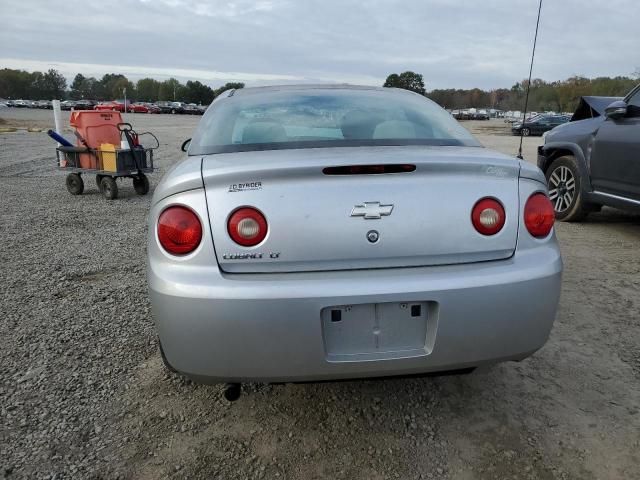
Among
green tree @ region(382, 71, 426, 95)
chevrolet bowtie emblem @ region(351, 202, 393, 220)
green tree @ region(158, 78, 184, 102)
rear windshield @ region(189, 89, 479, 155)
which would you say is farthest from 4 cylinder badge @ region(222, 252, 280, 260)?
green tree @ region(158, 78, 184, 102)

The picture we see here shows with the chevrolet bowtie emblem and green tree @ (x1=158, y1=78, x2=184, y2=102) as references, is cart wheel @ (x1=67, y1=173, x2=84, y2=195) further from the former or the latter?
→ green tree @ (x1=158, y1=78, x2=184, y2=102)

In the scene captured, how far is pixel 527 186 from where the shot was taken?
221 cm

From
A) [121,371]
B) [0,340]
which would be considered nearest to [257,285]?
[121,371]

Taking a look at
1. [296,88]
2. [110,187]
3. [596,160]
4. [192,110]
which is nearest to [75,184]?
[110,187]

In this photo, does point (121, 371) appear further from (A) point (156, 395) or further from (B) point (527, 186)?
(B) point (527, 186)

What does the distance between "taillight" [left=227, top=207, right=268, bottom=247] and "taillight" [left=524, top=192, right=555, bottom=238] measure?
1.09 metres

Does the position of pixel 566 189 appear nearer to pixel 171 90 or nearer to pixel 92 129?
pixel 92 129

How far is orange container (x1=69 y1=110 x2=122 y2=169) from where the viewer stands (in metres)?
8.48

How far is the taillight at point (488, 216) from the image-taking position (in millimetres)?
2092

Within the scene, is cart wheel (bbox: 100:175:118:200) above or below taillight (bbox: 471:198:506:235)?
below

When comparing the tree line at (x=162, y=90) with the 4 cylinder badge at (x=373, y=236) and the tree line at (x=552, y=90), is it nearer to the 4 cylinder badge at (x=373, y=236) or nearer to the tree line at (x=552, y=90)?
the tree line at (x=552, y=90)

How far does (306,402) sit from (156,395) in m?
0.77

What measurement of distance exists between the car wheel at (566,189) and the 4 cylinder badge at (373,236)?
4990 millimetres

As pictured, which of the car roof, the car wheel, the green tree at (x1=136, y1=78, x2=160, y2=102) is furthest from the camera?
the green tree at (x1=136, y1=78, x2=160, y2=102)
